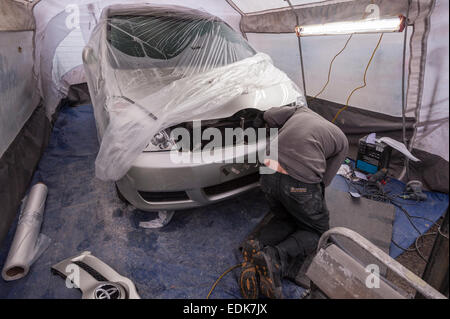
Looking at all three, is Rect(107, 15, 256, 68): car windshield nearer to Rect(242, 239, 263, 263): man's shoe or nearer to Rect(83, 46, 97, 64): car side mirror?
Rect(83, 46, 97, 64): car side mirror

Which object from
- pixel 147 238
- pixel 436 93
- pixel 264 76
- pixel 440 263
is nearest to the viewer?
pixel 440 263

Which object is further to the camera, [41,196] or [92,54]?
[92,54]

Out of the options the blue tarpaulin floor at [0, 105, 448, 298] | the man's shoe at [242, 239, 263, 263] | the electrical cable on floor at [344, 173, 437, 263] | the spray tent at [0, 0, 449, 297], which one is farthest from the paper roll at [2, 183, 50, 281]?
the electrical cable on floor at [344, 173, 437, 263]

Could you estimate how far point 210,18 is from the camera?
3184mm

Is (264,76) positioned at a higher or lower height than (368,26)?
lower

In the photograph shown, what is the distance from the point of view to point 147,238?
216cm

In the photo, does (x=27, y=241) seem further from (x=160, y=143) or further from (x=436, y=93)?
(x=436, y=93)

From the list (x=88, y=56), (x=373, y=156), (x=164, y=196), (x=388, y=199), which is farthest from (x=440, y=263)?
(x=88, y=56)

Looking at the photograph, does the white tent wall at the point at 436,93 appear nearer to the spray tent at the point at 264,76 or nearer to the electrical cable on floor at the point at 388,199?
the spray tent at the point at 264,76

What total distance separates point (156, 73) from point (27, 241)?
1.86 metres

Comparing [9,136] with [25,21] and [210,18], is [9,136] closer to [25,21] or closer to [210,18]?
[25,21]

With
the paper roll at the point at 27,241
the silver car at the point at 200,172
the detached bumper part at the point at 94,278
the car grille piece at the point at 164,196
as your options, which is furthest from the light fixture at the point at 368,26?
the paper roll at the point at 27,241
